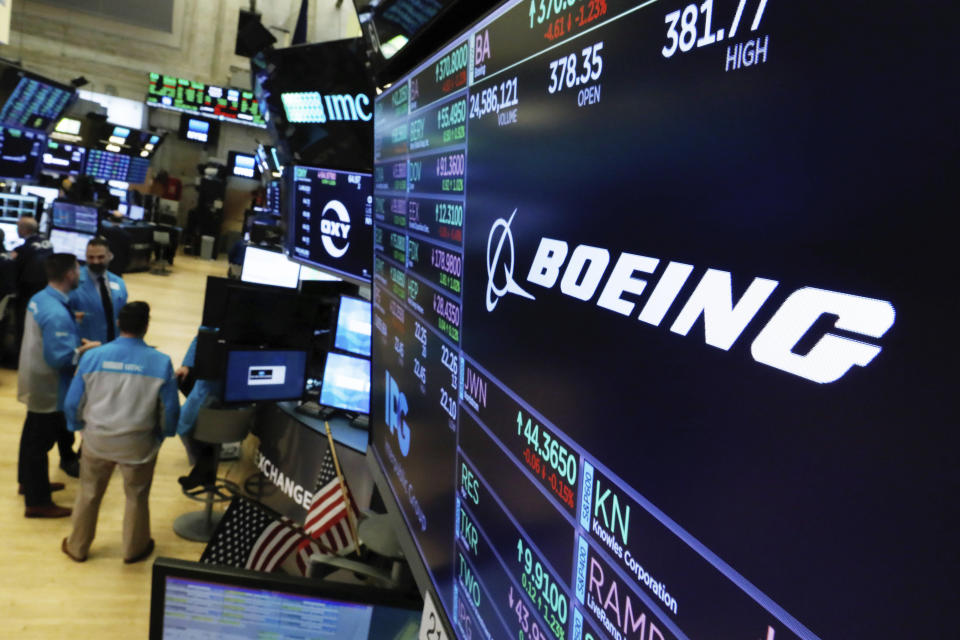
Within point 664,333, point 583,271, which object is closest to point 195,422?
point 583,271

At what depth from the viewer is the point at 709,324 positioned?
25.1 inches

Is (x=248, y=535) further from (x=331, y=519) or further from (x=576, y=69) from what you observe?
(x=576, y=69)

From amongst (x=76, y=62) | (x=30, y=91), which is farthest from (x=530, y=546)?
(x=76, y=62)

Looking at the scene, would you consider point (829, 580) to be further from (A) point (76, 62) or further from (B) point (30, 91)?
(A) point (76, 62)

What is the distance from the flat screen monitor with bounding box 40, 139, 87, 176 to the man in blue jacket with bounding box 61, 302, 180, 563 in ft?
40.2

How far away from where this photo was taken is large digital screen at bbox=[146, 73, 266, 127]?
1767 cm

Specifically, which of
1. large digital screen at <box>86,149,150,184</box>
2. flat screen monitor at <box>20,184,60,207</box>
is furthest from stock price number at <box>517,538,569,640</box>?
large digital screen at <box>86,149,150,184</box>

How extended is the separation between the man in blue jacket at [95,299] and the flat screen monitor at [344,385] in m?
2.88

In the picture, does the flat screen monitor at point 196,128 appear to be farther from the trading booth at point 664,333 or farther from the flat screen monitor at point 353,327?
the trading booth at point 664,333

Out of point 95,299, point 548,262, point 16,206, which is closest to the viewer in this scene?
point 548,262

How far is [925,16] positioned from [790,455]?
30cm

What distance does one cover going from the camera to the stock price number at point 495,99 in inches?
46.1

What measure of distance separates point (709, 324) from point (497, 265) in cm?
60

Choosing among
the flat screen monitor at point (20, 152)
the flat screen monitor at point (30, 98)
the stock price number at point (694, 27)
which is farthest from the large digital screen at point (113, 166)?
the stock price number at point (694, 27)
